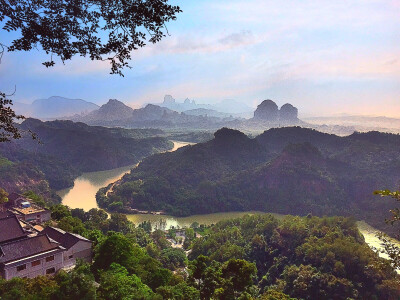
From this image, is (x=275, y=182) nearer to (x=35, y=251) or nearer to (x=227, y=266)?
(x=227, y=266)

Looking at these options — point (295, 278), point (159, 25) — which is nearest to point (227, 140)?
point (295, 278)

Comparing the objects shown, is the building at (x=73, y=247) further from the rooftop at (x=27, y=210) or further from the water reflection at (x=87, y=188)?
the water reflection at (x=87, y=188)

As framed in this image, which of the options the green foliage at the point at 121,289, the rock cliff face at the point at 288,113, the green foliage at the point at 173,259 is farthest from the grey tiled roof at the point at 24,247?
the rock cliff face at the point at 288,113

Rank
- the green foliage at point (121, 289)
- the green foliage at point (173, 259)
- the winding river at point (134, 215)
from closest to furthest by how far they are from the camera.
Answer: the green foliage at point (121, 289) → the green foliage at point (173, 259) → the winding river at point (134, 215)

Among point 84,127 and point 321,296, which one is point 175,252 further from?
point 84,127

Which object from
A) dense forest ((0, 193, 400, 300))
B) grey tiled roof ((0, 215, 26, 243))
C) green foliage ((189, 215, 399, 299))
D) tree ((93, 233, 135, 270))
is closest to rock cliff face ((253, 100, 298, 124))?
dense forest ((0, 193, 400, 300))

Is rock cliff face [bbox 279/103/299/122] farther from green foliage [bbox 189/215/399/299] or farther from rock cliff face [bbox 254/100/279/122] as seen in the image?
green foliage [bbox 189/215/399/299]

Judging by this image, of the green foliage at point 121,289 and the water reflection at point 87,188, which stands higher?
the green foliage at point 121,289

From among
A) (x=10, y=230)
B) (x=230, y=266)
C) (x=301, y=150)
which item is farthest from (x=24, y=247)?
(x=301, y=150)
